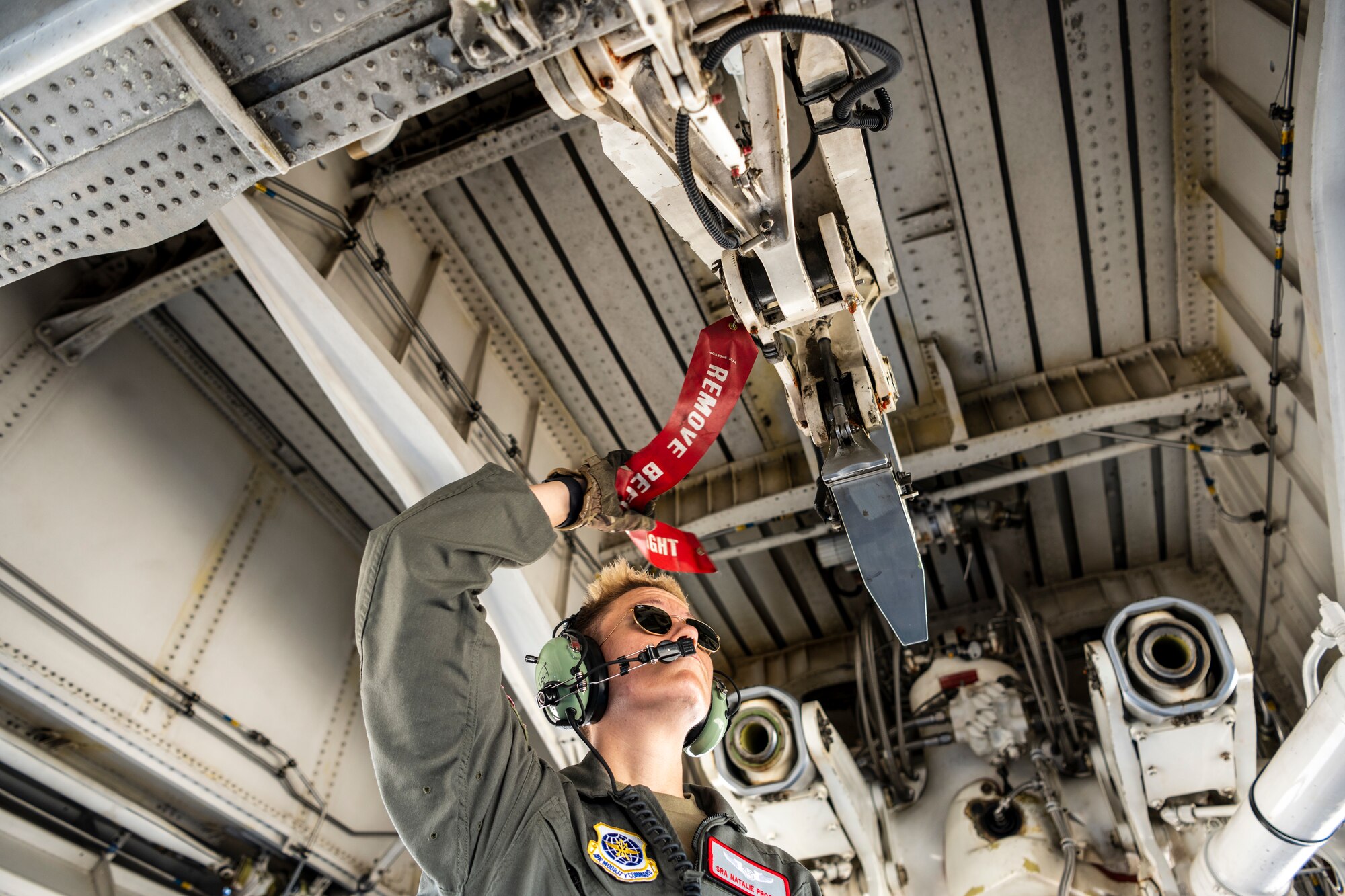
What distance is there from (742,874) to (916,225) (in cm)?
349

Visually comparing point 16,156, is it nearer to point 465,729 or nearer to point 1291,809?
point 465,729

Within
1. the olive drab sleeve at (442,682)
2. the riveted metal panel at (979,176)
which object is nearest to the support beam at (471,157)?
the riveted metal panel at (979,176)

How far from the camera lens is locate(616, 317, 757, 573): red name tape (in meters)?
2.52

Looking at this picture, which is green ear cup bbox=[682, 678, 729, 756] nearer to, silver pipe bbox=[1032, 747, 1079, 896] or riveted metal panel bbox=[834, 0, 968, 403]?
silver pipe bbox=[1032, 747, 1079, 896]

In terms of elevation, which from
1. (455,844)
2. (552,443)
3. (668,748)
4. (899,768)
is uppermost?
(552,443)

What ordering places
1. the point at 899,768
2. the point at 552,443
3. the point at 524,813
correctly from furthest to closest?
the point at 552,443 → the point at 899,768 → the point at 524,813

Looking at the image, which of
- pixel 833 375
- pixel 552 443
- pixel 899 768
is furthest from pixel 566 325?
pixel 899 768

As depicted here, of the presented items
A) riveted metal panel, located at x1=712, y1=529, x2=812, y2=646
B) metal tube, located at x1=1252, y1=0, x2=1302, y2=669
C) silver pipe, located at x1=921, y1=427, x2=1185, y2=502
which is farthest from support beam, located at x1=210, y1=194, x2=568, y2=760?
metal tube, located at x1=1252, y1=0, x2=1302, y2=669

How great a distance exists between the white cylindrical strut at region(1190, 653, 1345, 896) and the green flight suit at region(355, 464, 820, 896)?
84.2 inches

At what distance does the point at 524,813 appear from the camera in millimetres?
1822

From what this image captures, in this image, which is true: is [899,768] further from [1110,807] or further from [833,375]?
[833,375]

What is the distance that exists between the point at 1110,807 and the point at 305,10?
14.8 ft

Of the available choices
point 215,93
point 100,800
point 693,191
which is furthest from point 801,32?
point 100,800

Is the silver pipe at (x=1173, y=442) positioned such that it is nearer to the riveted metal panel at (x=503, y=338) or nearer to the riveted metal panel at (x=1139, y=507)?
the riveted metal panel at (x=1139, y=507)
